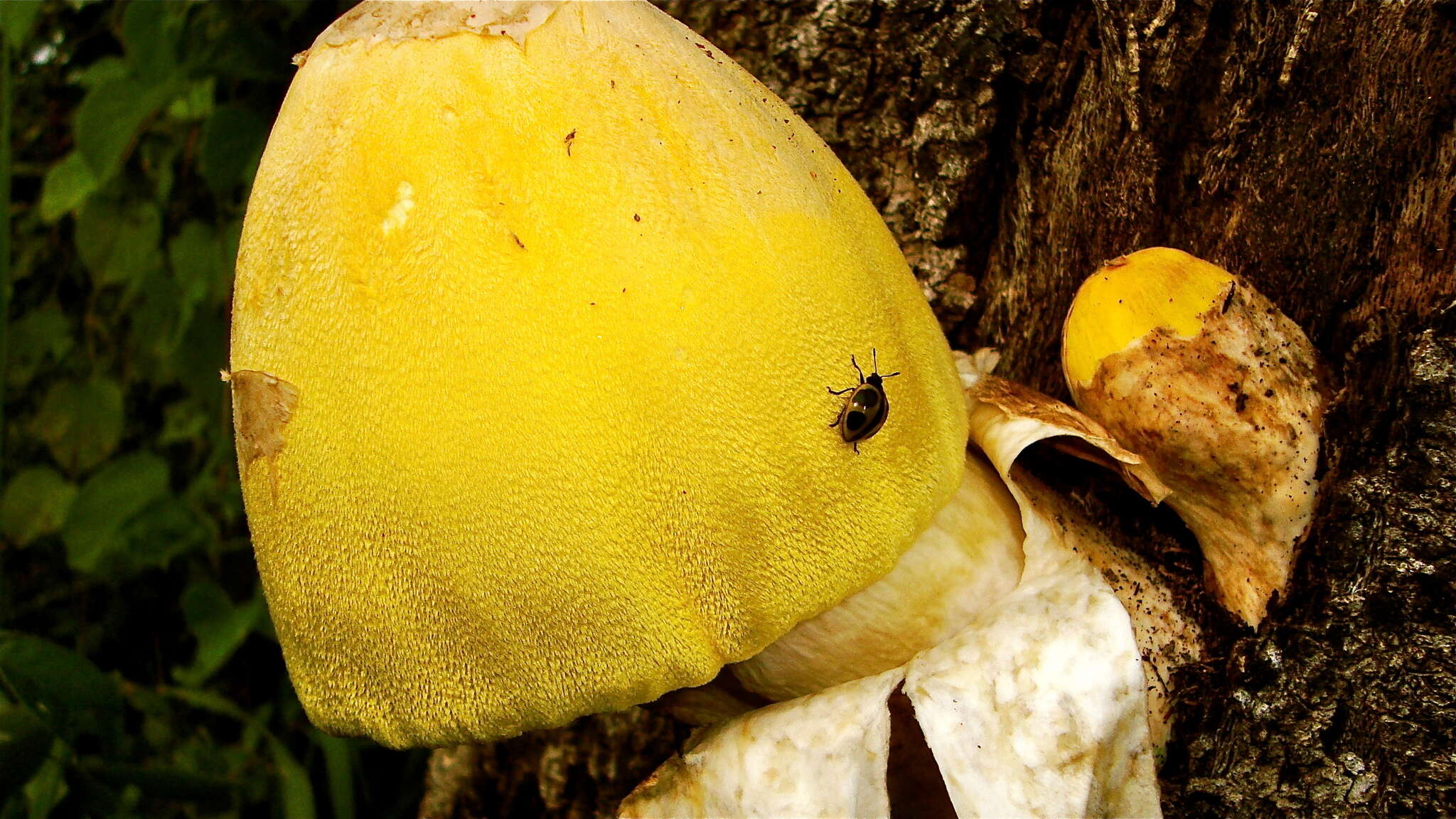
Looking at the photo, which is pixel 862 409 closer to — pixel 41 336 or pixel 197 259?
pixel 197 259

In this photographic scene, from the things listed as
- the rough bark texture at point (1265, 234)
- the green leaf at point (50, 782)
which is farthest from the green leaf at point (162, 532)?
the rough bark texture at point (1265, 234)

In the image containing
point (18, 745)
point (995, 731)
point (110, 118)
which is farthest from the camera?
point (110, 118)

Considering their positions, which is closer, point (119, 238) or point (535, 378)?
point (535, 378)

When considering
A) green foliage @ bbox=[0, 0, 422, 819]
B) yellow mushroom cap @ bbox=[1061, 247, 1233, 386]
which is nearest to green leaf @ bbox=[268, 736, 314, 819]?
green foliage @ bbox=[0, 0, 422, 819]

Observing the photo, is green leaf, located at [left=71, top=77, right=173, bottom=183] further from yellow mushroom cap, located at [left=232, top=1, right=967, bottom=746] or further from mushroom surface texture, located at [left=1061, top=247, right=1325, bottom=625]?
mushroom surface texture, located at [left=1061, top=247, right=1325, bottom=625]

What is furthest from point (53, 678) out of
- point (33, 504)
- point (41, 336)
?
point (41, 336)

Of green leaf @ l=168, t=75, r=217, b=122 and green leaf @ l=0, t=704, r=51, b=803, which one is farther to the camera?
green leaf @ l=168, t=75, r=217, b=122

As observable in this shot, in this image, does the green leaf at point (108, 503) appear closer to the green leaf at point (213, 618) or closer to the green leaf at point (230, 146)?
the green leaf at point (213, 618)

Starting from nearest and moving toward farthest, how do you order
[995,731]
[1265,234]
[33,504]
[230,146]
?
[995,731] → [1265,234] → [230,146] → [33,504]
